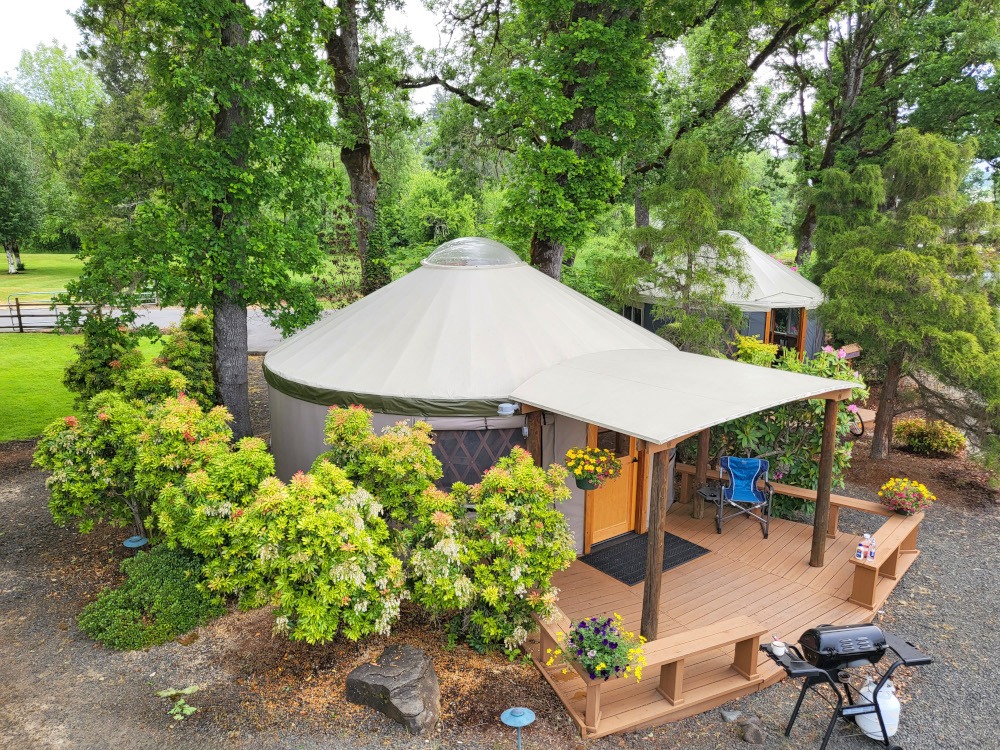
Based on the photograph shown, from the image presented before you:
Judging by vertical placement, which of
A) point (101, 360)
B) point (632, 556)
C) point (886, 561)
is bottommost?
point (632, 556)

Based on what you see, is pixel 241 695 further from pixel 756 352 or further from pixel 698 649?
pixel 756 352

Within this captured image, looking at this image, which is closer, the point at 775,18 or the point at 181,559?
the point at 181,559

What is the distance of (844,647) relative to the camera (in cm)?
402

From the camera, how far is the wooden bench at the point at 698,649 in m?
4.22

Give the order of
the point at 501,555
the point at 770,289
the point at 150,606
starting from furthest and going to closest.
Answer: the point at 770,289, the point at 150,606, the point at 501,555

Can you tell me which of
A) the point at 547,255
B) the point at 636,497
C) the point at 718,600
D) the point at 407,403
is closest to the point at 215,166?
the point at 407,403

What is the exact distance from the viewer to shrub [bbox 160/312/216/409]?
8828 millimetres

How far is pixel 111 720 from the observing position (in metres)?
4.07

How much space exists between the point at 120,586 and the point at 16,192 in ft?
76.9

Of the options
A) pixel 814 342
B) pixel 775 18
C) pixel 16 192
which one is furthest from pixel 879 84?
pixel 16 192

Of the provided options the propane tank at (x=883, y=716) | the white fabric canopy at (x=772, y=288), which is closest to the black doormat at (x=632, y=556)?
the propane tank at (x=883, y=716)

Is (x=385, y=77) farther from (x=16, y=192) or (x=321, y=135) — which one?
(x=16, y=192)

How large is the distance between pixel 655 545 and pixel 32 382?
13.2 metres

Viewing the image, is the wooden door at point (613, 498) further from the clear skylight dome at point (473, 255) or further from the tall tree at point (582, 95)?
the tall tree at point (582, 95)
